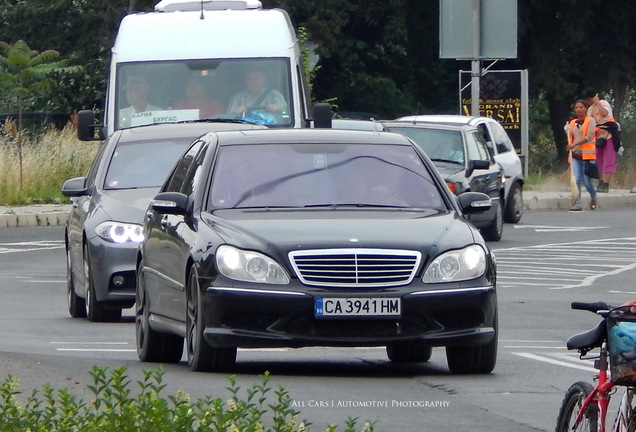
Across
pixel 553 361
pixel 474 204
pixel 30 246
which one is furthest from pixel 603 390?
pixel 30 246

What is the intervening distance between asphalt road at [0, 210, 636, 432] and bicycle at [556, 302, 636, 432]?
1.75 meters

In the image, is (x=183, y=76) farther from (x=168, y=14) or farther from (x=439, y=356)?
(x=439, y=356)

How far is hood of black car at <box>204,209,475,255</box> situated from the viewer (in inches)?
400

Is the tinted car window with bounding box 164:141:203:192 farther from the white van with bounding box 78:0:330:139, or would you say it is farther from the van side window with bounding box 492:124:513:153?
the van side window with bounding box 492:124:513:153

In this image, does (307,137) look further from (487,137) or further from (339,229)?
(487,137)

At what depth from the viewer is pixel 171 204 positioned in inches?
431

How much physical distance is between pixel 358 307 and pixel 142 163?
5.51 m

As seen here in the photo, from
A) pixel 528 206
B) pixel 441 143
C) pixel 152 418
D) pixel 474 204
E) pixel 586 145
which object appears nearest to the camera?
pixel 152 418

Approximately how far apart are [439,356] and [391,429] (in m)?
3.65

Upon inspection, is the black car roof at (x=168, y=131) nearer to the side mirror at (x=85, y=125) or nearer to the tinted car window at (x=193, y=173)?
the tinted car window at (x=193, y=173)

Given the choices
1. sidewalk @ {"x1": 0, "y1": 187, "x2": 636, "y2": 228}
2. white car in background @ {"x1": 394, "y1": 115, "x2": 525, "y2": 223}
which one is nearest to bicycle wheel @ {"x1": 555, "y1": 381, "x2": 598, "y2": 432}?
white car in background @ {"x1": 394, "y1": 115, "x2": 525, "y2": 223}

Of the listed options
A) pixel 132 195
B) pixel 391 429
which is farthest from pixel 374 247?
pixel 132 195

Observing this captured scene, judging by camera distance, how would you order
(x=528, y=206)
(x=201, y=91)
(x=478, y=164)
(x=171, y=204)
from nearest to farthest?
(x=171, y=204)
(x=201, y=91)
(x=478, y=164)
(x=528, y=206)

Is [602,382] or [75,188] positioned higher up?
[602,382]
